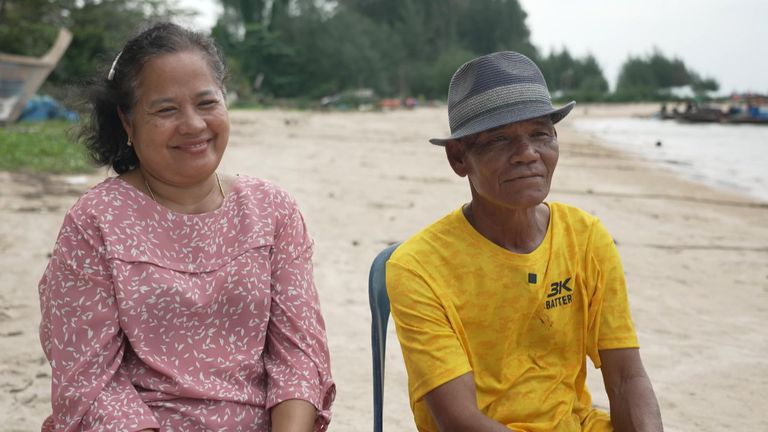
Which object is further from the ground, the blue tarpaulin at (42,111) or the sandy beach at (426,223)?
the blue tarpaulin at (42,111)

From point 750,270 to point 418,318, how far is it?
16.7ft

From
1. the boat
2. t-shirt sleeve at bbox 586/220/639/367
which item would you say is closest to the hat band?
t-shirt sleeve at bbox 586/220/639/367

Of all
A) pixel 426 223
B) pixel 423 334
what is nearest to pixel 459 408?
pixel 423 334

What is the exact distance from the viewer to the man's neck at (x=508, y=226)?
2127 millimetres

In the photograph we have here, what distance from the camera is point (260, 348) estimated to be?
2.13 metres

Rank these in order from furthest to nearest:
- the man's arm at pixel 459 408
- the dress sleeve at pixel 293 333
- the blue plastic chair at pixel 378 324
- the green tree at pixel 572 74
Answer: the green tree at pixel 572 74, the blue plastic chair at pixel 378 324, the dress sleeve at pixel 293 333, the man's arm at pixel 459 408

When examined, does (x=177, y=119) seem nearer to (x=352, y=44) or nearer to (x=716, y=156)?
(x=716, y=156)

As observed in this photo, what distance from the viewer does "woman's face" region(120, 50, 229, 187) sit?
2051mm

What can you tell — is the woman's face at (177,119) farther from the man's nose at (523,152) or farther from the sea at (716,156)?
the sea at (716,156)

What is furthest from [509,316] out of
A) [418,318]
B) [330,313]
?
[330,313]

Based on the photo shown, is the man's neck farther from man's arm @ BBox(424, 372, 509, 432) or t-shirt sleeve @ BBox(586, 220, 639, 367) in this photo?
man's arm @ BBox(424, 372, 509, 432)

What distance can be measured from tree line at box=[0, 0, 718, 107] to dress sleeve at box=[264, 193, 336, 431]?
18.4m

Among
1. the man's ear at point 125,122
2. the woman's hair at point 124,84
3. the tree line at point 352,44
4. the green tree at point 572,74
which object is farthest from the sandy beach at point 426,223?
the green tree at point 572,74

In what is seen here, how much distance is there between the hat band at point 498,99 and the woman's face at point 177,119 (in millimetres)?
696
